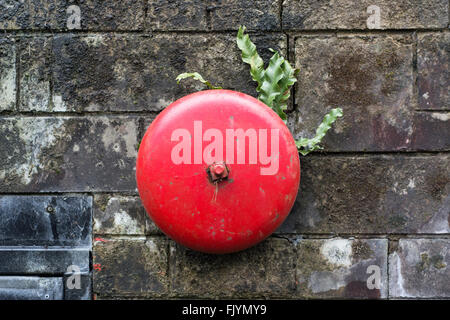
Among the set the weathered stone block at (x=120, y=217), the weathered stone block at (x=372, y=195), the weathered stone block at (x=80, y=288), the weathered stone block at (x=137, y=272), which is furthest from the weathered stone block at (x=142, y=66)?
the weathered stone block at (x=80, y=288)

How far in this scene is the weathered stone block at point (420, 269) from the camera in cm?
204

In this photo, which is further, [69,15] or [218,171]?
[69,15]

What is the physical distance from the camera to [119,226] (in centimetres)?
209

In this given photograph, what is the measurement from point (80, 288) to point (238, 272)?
83 cm

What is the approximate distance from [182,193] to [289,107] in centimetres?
76

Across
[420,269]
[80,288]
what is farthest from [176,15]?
[420,269]

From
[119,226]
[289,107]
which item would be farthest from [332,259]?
[119,226]

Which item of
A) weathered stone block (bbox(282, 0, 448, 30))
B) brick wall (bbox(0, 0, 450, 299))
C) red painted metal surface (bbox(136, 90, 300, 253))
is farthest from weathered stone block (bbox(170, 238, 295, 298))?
weathered stone block (bbox(282, 0, 448, 30))

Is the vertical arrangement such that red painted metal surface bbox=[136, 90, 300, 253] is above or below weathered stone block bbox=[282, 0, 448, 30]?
below

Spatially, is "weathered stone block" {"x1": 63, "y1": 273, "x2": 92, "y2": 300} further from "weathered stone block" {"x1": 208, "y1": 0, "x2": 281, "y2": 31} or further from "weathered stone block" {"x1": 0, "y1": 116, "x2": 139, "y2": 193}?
"weathered stone block" {"x1": 208, "y1": 0, "x2": 281, "y2": 31}

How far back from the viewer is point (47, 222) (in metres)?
2.09

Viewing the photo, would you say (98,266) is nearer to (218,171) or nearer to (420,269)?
(218,171)

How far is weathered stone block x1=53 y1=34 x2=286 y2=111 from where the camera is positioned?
2066 mm

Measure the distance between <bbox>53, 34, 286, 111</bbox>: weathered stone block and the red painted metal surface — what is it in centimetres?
30
